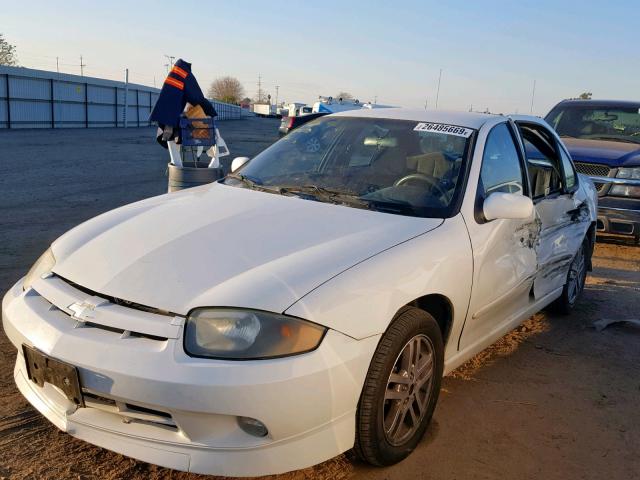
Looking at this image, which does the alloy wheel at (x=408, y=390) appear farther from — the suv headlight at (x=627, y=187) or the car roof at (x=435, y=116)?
the suv headlight at (x=627, y=187)

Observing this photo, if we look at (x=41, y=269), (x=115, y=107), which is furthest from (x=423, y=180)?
(x=115, y=107)

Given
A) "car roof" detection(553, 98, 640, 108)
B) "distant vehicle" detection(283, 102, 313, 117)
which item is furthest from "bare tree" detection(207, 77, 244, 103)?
"car roof" detection(553, 98, 640, 108)

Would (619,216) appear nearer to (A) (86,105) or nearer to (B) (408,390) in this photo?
(B) (408,390)

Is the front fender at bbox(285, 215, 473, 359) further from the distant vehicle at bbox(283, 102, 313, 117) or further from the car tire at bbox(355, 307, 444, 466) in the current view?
the distant vehicle at bbox(283, 102, 313, 117)

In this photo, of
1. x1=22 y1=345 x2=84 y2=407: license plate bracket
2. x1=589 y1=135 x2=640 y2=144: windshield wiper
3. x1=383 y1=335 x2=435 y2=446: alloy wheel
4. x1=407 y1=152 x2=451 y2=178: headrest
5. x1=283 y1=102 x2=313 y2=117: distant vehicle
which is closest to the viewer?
x1=22 y1=345 x2=84 y2=407: license plate bracket

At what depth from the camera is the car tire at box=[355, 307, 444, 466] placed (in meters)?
2.41

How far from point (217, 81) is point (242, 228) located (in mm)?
119749

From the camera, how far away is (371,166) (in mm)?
3545

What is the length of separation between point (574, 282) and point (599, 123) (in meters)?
4.57

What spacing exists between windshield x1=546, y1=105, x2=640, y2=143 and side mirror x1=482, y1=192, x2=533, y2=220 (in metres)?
5.97

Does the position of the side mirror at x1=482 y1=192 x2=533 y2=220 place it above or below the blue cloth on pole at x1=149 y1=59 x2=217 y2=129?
below

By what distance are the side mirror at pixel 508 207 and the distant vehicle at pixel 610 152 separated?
16.4 feet

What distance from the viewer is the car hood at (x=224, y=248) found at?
2309mm

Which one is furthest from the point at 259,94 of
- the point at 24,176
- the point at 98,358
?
the point at 98,358
